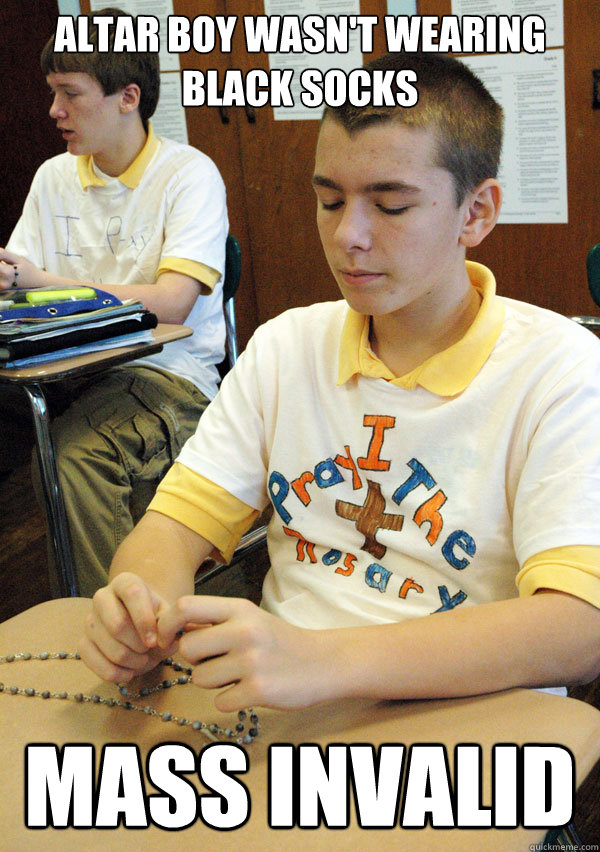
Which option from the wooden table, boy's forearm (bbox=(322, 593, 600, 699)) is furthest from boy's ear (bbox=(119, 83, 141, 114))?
boy's forearm (bbox=(322, 593, 600, 699))

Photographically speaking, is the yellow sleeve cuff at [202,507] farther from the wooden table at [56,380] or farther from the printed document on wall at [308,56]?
the printed document on wall at [308,56]

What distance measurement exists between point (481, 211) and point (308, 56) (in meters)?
2.78

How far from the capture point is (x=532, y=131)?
3180 mm

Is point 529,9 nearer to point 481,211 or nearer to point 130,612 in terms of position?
point 481,211

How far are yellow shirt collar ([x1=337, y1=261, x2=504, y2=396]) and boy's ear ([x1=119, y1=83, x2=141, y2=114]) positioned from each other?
4.94 feet

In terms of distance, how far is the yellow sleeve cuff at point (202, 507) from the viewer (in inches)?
42.7

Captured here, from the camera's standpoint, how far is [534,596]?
831 millimetres

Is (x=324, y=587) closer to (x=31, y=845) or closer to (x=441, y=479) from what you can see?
(x=441, y=479)

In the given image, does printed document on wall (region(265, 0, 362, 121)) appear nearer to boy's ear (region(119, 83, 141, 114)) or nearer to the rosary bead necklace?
boy's ear (region(119, 83, 141, 114))

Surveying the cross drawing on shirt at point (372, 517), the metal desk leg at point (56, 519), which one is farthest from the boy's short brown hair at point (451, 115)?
the metal desk leg at point (56, 519)

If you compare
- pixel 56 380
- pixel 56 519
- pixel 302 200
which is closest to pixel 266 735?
pixel 56 380

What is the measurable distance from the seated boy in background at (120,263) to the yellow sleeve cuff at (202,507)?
2.91 ft

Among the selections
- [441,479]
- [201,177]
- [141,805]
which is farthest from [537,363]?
[201,177]

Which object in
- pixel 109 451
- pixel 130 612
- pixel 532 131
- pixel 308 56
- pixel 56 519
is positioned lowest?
pixel 56 519
